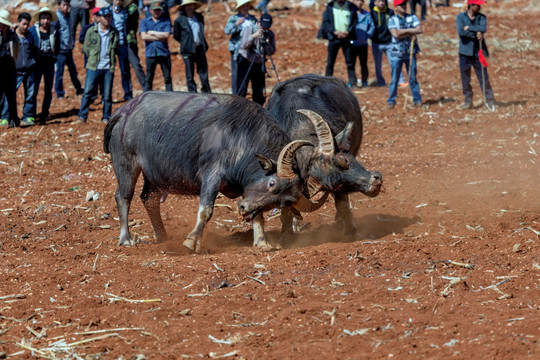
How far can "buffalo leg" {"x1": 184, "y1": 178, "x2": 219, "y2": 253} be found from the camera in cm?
859

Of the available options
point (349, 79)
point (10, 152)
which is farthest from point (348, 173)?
point (349, 79)

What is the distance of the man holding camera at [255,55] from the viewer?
15.3 m

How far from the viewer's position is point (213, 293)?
7188 millimetres

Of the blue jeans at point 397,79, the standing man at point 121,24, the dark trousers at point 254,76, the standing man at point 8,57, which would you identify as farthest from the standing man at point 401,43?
the standing man at point 8,57

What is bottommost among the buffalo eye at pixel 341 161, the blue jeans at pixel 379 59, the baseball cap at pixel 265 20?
the blue jeans at pixel 379 59

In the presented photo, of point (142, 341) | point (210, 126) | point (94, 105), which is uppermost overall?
point (210, 126)

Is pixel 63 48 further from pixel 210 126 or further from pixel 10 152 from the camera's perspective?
pixel 210 126

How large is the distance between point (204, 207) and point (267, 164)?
2.67 feet

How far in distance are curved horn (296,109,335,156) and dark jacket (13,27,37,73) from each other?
9.95 meters

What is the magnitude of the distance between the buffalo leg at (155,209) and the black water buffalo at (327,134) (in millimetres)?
1472

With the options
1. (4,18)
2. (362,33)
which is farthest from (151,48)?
(362,33)

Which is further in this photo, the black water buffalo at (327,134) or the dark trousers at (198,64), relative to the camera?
the dark trousers at (198,64)

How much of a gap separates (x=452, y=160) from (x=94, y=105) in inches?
370

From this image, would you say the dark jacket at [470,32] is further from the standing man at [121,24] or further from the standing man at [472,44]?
the standing man at [121,24]
